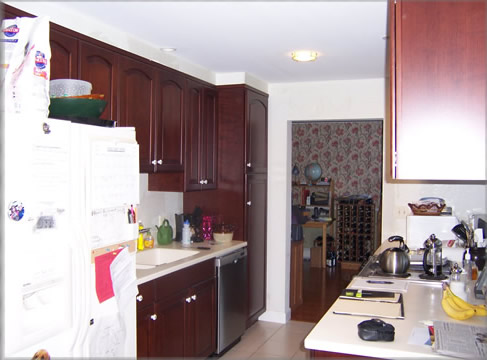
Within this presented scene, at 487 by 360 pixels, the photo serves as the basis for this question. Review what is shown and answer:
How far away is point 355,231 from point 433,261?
182 inches

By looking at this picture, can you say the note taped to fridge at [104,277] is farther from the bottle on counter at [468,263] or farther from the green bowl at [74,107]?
the bottle on counter at [468,263]

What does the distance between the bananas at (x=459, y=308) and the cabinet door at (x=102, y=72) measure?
209cm

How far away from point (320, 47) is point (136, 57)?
1.30m

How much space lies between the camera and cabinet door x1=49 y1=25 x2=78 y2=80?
246 centimetres

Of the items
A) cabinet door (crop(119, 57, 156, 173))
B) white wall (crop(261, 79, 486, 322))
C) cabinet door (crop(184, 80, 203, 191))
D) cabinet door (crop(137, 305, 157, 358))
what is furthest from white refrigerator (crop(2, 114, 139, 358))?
white wall (crop(261, 79, 486, 322))

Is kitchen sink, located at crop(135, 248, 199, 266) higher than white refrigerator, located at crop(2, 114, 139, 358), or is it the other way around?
white refrigerator, located at crop(2, 114, 139, 358)

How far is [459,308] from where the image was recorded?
210 cm

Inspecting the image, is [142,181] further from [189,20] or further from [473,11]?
[473,11]

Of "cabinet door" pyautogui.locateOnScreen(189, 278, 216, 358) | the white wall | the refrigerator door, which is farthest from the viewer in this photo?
the white wall

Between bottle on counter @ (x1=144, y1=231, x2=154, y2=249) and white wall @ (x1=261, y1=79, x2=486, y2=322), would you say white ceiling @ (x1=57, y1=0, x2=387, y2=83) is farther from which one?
bottle on counter @ (x1=144, y1=231, x2=154, y2=249)

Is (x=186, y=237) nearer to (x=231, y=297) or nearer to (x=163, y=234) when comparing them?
(x=163, y=234)

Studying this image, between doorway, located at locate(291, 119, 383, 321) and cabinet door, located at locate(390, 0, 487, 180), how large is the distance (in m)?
6.14

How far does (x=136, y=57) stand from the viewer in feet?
10.4

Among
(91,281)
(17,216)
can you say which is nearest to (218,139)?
(91,281)
